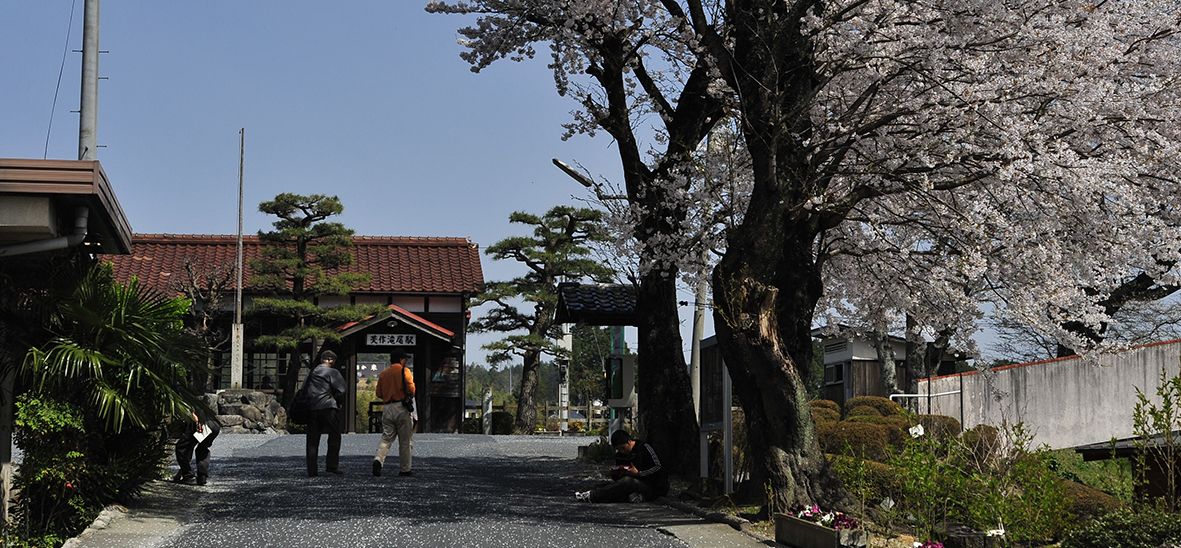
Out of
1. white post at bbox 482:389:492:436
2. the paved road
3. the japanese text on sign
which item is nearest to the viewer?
the paved road

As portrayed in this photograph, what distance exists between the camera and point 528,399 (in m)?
31.9

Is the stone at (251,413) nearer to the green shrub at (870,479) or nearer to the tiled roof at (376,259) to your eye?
the tiled roof at (376,259)

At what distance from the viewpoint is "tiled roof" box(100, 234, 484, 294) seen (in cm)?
3272

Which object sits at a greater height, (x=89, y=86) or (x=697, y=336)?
(x=89, y=86)

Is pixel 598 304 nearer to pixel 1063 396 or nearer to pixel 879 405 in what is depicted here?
pixel 879 405

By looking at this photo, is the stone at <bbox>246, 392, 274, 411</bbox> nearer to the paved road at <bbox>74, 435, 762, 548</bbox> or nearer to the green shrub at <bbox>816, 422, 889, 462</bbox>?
the paved road at <bbox>74, 435, 762, 548</bbox>

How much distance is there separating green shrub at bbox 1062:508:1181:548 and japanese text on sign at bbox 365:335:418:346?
25088 millimetres

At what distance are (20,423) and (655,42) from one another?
910cm

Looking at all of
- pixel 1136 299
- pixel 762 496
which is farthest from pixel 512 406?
pixel 762 496

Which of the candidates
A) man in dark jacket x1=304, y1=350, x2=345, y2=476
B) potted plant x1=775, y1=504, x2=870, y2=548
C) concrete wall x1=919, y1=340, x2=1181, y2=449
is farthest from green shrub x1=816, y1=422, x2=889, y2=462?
man in dark jacket x1=304, y1=350, x2=345, y2=476

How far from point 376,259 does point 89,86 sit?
22.2m

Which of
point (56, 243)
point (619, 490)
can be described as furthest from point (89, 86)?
point (619, 490)

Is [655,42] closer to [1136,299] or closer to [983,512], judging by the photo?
[983,512]

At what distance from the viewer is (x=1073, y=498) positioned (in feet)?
29.9
